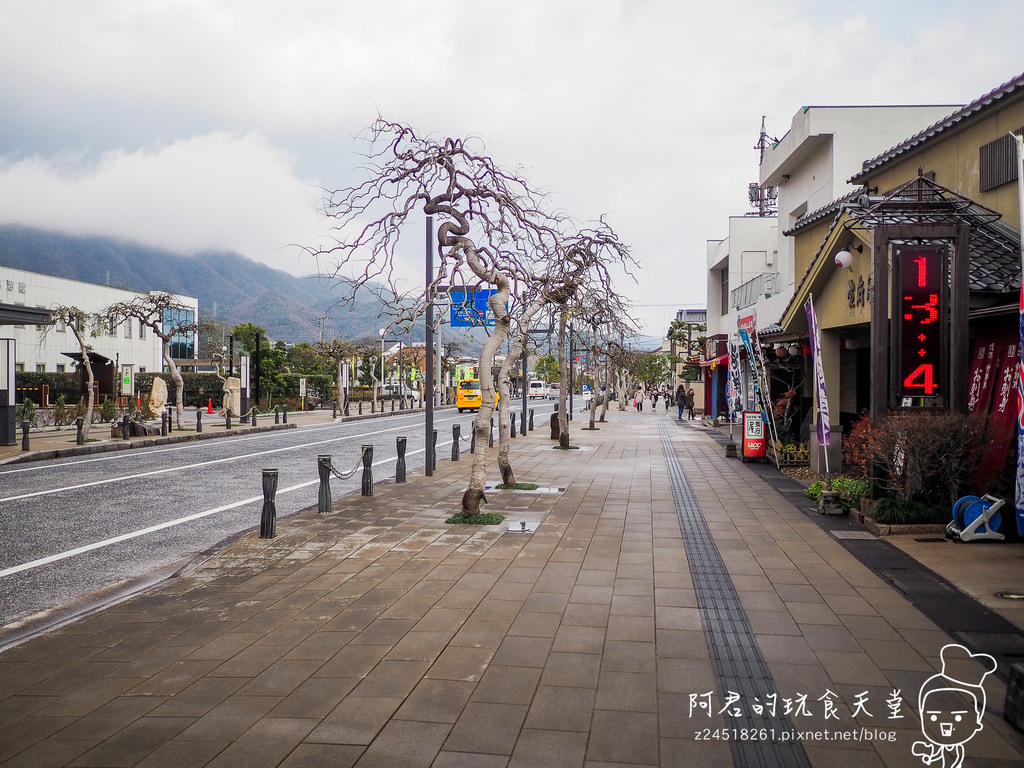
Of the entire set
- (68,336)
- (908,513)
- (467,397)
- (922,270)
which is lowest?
(908,513)

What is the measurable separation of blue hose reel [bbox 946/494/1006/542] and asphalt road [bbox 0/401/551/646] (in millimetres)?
8541

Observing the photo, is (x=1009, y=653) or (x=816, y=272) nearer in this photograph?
(x=1009, y=653)

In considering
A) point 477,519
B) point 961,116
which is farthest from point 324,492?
point 961,116

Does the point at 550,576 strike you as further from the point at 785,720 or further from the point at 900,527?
the point at 900,527

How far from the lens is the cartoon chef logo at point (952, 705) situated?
3889mm

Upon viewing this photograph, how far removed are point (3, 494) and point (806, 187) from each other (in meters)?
20.9

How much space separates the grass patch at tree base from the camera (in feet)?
33.4

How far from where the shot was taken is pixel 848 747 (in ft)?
13.0

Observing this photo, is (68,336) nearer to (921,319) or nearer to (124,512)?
(124,512)

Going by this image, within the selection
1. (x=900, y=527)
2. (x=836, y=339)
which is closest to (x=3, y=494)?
(x=900, y=527)

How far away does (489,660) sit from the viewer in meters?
5.16

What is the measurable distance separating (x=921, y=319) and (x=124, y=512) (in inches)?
454

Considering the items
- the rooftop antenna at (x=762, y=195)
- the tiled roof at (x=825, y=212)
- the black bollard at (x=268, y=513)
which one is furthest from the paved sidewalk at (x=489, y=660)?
the rooftop antenna at (x=762, y=195)

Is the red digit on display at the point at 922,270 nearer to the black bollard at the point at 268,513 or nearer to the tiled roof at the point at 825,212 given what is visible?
the tiled roof at the point at 825,212
